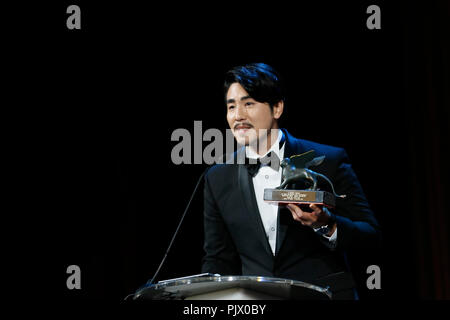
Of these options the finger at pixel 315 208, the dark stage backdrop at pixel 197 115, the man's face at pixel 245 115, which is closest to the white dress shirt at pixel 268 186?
the man's face at pixel 245 115

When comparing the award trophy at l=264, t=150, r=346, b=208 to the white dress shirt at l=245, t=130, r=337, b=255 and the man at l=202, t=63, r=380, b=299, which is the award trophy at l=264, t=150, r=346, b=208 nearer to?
the man at l=202, t=63, r=380, b=299

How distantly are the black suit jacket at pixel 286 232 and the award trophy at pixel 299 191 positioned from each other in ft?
0.63

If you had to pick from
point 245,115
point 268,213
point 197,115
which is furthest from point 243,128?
point 197,115

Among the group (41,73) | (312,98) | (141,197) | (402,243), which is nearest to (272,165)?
(312,98)

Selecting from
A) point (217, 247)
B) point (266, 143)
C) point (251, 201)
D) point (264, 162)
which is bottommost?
point (217, 247)

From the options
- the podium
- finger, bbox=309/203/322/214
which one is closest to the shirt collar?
finger, bbox=309/203/322/214

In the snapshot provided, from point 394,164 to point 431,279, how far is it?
2.62 ft

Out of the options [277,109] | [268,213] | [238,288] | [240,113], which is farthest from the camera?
[277,109]

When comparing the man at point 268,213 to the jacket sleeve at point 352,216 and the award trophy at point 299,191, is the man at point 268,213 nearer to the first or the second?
the jacket sleeve at point 352,216

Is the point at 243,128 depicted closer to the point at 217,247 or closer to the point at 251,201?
the point at 251,201

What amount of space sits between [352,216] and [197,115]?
1.75m

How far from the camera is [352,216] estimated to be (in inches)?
98.7

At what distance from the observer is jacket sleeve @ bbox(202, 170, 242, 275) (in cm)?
275

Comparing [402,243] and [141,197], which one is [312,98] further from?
[141,197]
